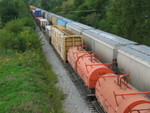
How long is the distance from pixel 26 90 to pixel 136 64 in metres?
6.68

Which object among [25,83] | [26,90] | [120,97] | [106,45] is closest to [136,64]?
[120,97]

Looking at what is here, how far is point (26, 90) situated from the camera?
1219cm

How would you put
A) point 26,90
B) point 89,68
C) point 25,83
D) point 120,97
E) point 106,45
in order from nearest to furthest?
point 120,97, point 89,68, point 26,90, point 25,83, point 106,45

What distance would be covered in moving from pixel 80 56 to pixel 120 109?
21.8 feet

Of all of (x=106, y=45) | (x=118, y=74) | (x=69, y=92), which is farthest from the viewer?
(x=69, y=92)

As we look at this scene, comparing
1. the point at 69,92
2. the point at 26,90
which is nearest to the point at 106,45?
the point at 69,92

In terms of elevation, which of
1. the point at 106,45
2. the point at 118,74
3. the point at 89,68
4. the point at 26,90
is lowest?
the point at 26,90

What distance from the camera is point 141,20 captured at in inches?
1033

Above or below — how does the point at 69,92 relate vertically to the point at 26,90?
below

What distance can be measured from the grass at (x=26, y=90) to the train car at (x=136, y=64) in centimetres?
455

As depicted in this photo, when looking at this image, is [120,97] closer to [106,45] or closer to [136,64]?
[136,64]

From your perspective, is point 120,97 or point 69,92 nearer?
point 120,97

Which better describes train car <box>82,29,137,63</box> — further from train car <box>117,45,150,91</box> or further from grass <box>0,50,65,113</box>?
grass <box>0,50,65,113</box>

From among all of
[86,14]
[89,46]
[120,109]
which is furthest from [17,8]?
[120,109]
